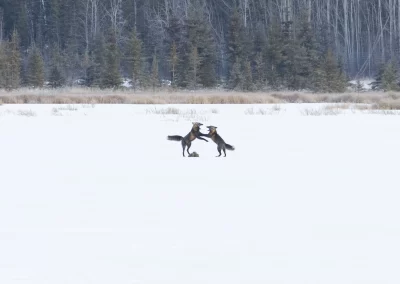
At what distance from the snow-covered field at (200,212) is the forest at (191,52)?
26.9m

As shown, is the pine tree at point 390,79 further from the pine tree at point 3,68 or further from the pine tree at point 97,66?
the pine tree at point 3,68

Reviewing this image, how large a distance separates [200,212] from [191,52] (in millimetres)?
34246

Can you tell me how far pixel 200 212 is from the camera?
4.88m

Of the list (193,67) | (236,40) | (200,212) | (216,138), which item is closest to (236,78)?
(193,67)

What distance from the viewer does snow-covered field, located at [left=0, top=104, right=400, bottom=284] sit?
3449 millimetres

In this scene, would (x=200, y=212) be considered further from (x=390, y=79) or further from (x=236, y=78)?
(x=236, y=78)

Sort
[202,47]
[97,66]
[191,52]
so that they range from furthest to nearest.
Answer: [202,47] < [191,52] < [97,66]

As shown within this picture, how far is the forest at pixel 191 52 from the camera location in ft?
122

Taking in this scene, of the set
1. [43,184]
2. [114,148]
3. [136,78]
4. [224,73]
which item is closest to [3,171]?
[43,184]

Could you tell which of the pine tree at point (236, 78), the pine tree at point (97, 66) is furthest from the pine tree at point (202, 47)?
the pine tree at point (97, 66)

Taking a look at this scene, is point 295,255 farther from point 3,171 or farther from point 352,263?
point 3,171

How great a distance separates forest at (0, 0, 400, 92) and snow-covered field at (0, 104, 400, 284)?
26.9m

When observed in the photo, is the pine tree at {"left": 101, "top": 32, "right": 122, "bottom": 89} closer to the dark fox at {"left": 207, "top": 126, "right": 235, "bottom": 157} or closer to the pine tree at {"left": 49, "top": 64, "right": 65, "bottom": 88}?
the pine tree at {"left": 49, "top": 64, "right": 65, "bottom": 88}

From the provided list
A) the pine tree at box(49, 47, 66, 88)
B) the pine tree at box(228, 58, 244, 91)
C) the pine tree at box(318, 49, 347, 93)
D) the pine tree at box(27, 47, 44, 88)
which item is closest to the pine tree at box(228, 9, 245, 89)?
the pine tree at box(228, 58, 244, 91)
